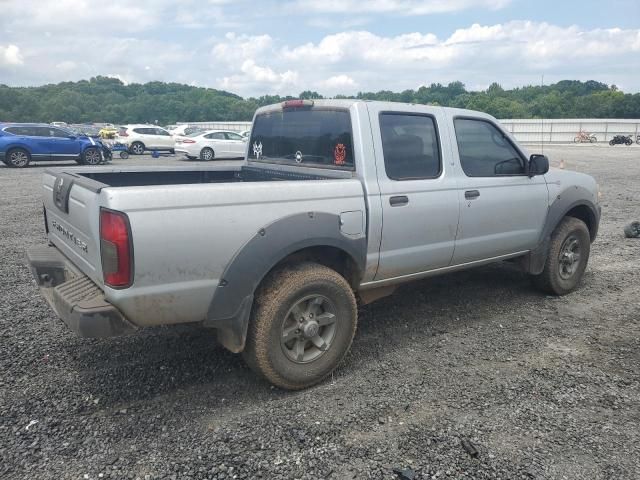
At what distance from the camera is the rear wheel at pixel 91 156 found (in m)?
20.2

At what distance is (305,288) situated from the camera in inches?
135

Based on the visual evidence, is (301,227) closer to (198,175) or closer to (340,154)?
(340,154)

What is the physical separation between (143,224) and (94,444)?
4.16ft

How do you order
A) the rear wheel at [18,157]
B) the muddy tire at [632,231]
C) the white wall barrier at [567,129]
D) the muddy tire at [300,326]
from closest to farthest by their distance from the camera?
1. the muddy tire at [300,326]
2. the muddy tire at [632,231]
3. the rear wheel at [18,157]
4. the white wall barrier at [567,129]

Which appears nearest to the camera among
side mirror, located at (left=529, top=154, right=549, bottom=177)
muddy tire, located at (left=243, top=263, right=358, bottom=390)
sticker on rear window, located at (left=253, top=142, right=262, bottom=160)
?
muddy tire, located at (left=243, top=263, right=358, bottom=390)

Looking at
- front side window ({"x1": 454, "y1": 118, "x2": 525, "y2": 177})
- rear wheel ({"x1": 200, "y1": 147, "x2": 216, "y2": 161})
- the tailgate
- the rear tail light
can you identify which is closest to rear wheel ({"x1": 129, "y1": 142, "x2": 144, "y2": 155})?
rear wheel ({"x1": 200, "y1": 147, "x2": 216, "y2": 161})

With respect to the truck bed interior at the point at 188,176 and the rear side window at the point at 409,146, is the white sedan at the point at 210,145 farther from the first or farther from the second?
the rear side window at the point at 409,146

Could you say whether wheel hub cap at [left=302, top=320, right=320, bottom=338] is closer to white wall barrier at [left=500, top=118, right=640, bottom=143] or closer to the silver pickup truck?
the silver pickup truck

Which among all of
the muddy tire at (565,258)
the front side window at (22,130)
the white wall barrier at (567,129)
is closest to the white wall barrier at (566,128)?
the white wall barrier at (567,129)

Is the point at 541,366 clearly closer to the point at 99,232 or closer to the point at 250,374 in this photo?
the point at 250,374

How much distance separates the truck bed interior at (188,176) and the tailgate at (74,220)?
1.32 feet

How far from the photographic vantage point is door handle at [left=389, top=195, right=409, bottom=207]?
152 inches

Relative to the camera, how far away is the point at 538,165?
4852 mm

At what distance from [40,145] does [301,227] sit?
1919 cm
